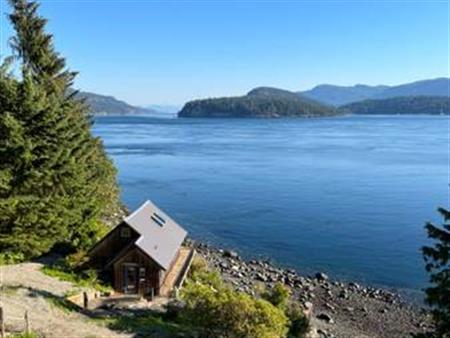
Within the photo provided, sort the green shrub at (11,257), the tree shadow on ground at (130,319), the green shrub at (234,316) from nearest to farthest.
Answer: the green shrub at (234,316), the tree shadow on ground at (130,319), the green shrub at (11,257)

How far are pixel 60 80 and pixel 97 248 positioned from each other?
13106mm

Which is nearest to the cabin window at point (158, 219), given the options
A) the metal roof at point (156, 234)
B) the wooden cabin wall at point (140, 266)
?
the metal roof at point (156, 234)

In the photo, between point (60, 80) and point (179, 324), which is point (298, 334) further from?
point (60, 80)

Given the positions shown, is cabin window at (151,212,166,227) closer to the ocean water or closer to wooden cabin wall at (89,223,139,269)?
wooden cabin wall at (89,223,139,269)

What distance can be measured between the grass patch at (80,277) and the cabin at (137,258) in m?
0.64

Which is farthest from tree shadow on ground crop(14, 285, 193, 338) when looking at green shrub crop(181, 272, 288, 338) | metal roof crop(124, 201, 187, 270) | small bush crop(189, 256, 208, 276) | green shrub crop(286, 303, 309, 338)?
small bush crop(189, 256, 208, 276)

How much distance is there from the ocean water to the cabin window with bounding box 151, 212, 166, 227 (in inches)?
526

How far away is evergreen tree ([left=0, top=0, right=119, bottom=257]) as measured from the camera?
2642cm

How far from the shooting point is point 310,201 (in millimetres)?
64312

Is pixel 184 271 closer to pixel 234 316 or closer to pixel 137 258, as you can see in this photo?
pixel 137 258

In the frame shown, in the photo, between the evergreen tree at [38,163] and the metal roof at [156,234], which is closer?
the evergreen tree at [38,163]

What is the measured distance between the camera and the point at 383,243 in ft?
159

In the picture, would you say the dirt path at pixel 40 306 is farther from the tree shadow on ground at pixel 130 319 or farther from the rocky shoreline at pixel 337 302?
the rocky shoreline at pixel 337 302

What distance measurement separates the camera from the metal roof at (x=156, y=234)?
98.6ft
